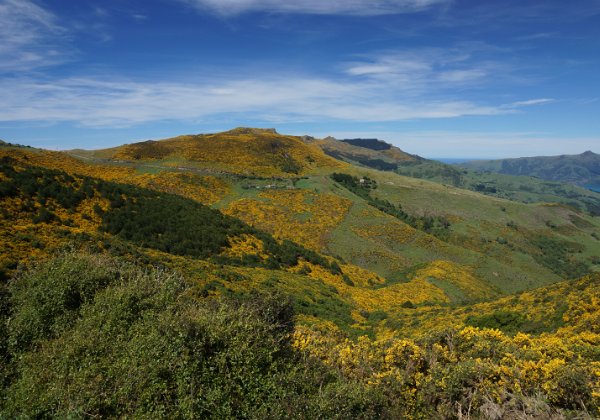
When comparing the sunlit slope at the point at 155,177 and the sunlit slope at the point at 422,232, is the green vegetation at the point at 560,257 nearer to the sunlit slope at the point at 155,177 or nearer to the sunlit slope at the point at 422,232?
the sunlit slope at the point at 422,232

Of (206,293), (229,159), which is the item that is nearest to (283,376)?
(206,293)

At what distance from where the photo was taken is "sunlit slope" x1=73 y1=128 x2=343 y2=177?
3551 inches

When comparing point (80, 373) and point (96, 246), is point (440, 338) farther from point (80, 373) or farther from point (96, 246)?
point (96, 246)

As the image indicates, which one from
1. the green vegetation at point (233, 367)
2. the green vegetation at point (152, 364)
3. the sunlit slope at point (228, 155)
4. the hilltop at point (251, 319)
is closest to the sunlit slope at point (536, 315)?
the hilltop at point (251, 319)

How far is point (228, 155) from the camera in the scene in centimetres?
9838

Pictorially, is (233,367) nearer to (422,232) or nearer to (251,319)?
(251,319)

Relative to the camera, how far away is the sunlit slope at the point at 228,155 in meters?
90.2

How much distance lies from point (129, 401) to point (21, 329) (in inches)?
263

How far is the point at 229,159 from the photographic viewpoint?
96.2 meters

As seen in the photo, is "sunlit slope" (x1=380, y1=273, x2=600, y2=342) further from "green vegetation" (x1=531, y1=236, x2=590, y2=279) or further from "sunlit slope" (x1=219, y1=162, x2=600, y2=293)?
"green vegetation" (x1=531, y1=236, x2=590, y2=279)

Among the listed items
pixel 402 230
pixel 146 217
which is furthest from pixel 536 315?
pixel 402 230

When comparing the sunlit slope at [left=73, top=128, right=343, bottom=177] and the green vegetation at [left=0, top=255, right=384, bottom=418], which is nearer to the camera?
the green vegetation at [left=0, top=255, right=384, bottom=418]

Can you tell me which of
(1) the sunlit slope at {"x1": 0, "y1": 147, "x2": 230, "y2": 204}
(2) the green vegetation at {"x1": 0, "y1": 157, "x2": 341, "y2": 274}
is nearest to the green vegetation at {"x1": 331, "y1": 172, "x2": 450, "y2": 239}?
(1) the sunlit slope at {"x1": 0, "y1": 147, "x2": 230, "y2": 204}

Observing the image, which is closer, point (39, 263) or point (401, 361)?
point (401, 361)
